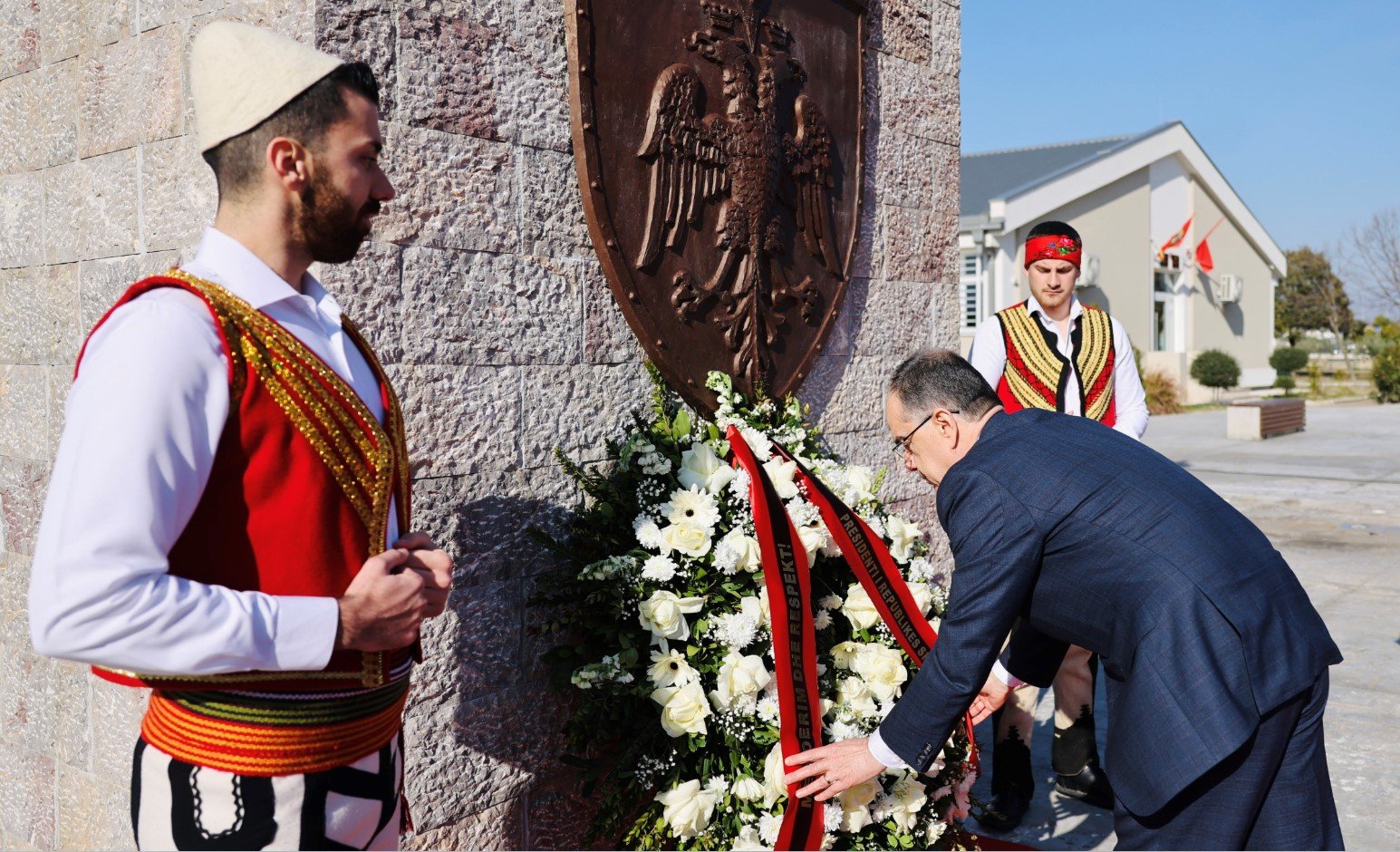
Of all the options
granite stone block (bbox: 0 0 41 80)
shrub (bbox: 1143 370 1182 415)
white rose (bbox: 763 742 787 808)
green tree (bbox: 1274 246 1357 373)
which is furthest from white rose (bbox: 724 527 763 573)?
A: green tree (bbox: 1274 246 1357 373)

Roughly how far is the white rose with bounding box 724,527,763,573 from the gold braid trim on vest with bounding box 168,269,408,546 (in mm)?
1182

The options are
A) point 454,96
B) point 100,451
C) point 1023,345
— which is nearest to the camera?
point 100,451

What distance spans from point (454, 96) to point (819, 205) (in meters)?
1.49

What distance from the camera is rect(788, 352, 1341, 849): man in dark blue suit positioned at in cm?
197

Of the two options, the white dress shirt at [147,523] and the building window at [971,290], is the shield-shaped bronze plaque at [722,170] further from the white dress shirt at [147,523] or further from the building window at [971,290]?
the building window at [971,290]

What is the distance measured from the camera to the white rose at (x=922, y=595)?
120 inches

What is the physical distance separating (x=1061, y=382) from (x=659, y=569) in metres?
1.99

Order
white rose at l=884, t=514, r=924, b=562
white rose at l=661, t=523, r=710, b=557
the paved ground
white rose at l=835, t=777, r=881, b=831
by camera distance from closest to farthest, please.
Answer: white rose at l=835, t=777, r=881, b=831 → white rose at l=661, t=523, r=710, b=557 → white rose at l=884, t=514, r=924, b=562 → the paved ground

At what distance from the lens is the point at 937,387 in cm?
233

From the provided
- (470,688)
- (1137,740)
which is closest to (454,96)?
(470,688)

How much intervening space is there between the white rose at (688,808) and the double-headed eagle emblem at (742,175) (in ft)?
4.41

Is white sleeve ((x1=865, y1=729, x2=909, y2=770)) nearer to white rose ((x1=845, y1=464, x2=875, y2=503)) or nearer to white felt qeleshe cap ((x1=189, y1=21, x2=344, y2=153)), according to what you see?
white rose ((x1=845, y1=464, x2=875, y2=503))

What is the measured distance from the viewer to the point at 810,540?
112 inches

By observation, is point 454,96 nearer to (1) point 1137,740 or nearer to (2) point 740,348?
(2) point 740,348
